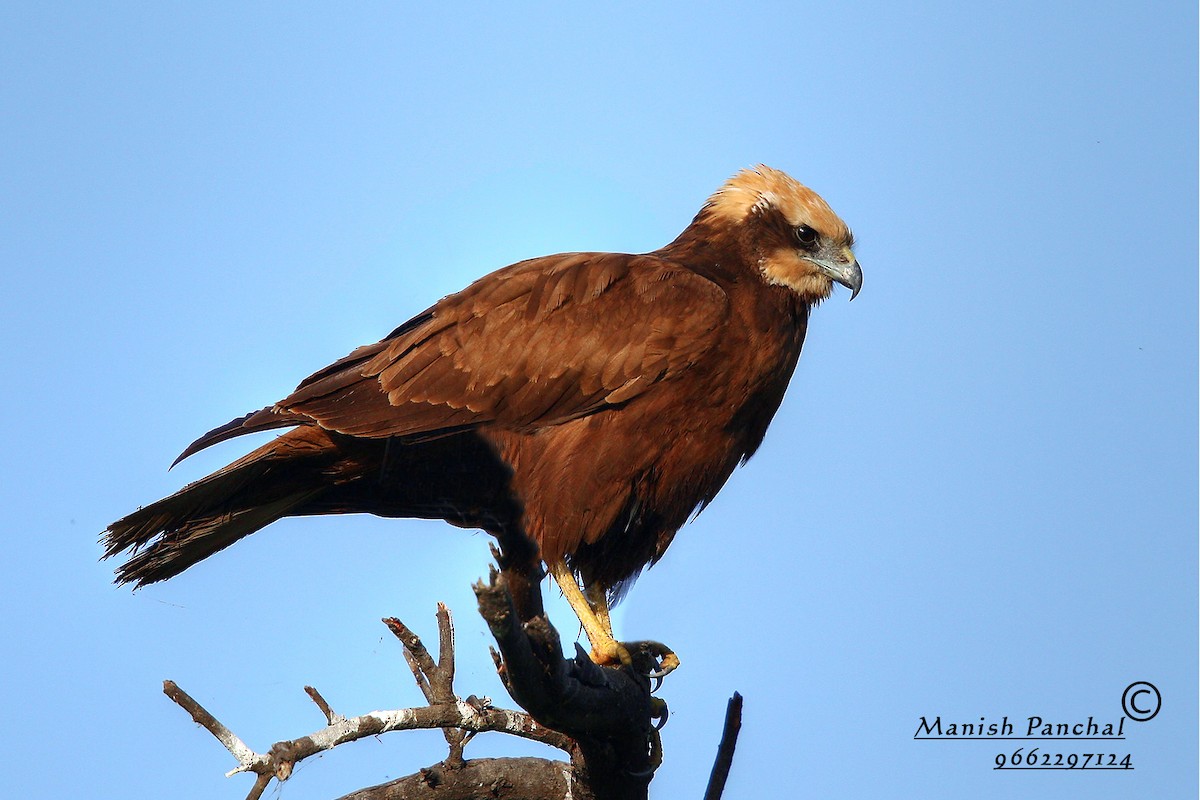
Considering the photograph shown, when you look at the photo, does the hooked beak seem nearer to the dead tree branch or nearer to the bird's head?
the bird's head

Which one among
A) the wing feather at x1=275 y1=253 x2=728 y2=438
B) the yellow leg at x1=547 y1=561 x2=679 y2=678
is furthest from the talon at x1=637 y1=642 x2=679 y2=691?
the wing feather at x1=275 y1=253 x2=728 y2=438

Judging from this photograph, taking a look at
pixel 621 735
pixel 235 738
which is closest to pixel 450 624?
pixel 621 735

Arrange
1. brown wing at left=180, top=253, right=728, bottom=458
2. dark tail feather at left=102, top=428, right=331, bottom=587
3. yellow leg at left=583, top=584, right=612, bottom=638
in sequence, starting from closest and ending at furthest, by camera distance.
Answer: dark tail feather at left=102, top=428, right=331, bottom=587 < brown wing at left=180, top=253, right=728, bottom=458 < yellow leg at left=583, top=584, right=612, bottom=638

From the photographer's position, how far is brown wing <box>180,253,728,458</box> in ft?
16.5

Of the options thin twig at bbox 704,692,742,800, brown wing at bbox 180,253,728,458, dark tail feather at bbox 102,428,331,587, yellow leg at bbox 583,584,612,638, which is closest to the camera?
thin twig at bbox 704,692,742,800

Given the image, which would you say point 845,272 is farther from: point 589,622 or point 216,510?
point 216,510

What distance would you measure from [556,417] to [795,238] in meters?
1.42

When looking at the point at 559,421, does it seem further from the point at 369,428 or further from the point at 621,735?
the point at 621,735

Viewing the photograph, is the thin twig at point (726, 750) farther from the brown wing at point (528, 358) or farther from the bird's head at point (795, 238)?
the bird's head at point (795, 238)

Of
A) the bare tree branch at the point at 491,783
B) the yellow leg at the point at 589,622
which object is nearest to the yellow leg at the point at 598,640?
the yellow leg at the point at 589,622

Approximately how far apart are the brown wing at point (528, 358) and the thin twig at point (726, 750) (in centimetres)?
133

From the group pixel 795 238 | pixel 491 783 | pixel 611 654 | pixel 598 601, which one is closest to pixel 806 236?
pixel 795 238

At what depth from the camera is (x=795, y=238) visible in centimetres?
557

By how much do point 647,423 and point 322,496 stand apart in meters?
1.53
